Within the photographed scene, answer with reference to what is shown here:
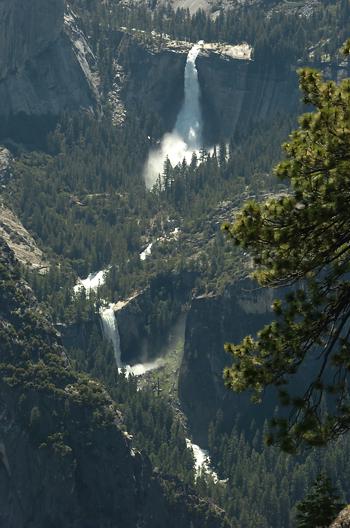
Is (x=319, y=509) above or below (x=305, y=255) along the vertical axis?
below

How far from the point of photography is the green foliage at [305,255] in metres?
85.8

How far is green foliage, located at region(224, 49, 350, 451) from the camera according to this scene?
85.8 metres

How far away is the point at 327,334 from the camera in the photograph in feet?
291

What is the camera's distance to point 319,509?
314ft

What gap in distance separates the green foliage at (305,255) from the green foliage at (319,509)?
749 cm

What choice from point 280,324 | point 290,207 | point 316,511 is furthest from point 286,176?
point 316,511

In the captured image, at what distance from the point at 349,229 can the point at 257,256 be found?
5.14m

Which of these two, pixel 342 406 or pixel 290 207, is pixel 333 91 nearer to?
pixel 290 207

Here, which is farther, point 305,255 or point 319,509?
point 319,509

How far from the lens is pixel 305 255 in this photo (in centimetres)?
8744

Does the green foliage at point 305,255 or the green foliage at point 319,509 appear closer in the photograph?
the green foliage at point 305,255

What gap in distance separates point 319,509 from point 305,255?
16.3 metres

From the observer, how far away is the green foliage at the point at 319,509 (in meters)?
94.0

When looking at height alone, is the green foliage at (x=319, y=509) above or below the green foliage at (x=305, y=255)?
below
